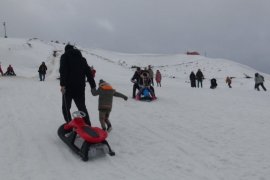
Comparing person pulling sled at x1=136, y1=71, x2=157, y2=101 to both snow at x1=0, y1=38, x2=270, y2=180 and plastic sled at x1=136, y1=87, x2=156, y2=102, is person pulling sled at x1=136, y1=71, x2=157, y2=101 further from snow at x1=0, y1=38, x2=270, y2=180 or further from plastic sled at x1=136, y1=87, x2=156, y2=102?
snow at x1=0, y1=38, x2=270, y2=180

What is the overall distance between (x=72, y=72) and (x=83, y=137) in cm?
177

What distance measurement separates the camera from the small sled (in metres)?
7.16

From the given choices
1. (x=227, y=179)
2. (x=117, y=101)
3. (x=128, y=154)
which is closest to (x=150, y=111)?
(x=117, y=101)

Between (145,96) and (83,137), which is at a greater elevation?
(145,96)

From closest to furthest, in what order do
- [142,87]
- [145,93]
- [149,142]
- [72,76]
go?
[72,76] → [149,142] → [145,93] → [142,87]

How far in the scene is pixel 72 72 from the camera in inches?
328

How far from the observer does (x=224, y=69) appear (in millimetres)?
60375

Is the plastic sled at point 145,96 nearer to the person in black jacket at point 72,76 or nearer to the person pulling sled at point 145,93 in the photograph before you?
the person pulling sled at point 145,93

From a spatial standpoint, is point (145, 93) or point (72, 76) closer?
point (72, 76)

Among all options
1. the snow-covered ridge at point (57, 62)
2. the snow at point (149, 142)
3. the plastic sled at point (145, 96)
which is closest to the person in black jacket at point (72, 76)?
the snow at point (149, 142)

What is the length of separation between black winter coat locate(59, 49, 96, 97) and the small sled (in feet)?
2.39

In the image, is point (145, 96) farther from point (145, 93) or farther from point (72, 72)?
point (72, 72)

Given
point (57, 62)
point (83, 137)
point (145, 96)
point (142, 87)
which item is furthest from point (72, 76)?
point (57, 62)

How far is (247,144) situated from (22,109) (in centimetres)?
758
